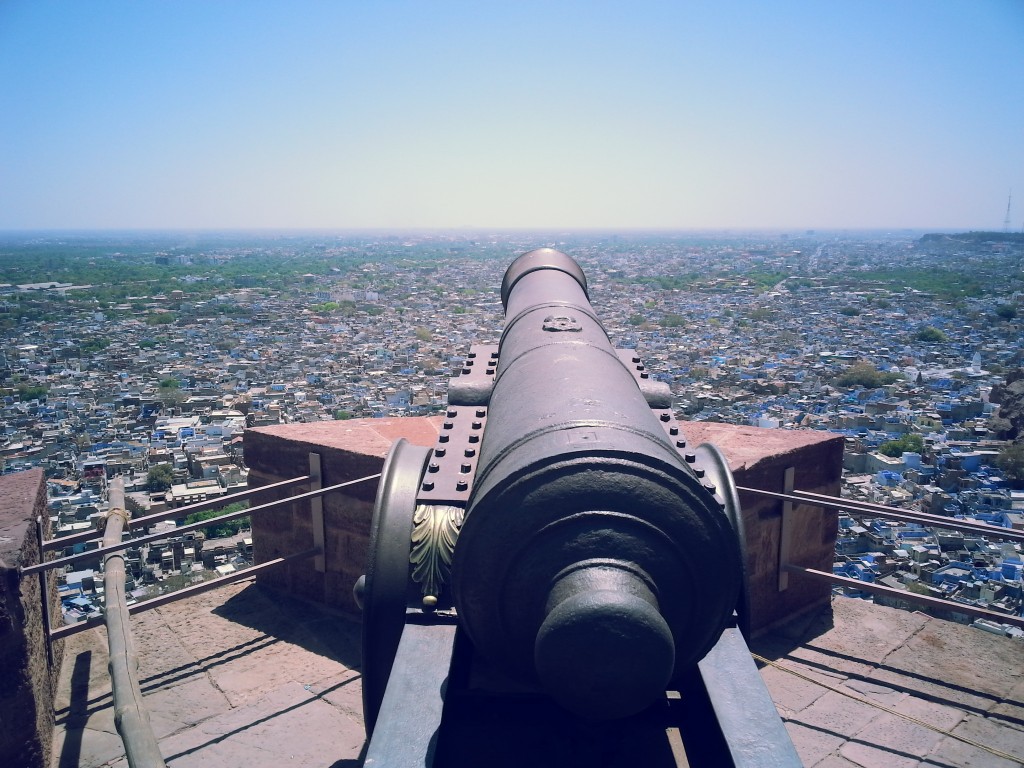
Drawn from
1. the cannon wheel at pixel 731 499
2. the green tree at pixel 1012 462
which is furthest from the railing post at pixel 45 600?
the green tree at pixel 1012 462

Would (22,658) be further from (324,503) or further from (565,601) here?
(565,601)

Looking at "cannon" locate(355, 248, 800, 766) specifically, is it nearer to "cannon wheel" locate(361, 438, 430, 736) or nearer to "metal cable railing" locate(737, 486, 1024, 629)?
"cannon wheel" locate(361, 438, 430, 736)

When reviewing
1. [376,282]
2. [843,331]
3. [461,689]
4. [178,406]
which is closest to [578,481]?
[461,689]

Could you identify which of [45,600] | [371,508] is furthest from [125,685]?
[371,508]

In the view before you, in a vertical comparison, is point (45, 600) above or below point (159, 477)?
above

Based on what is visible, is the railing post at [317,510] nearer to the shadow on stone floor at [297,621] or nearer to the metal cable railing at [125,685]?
the shadow on stone floor at [297,621]

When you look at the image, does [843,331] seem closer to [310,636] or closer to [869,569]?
[869,569]
